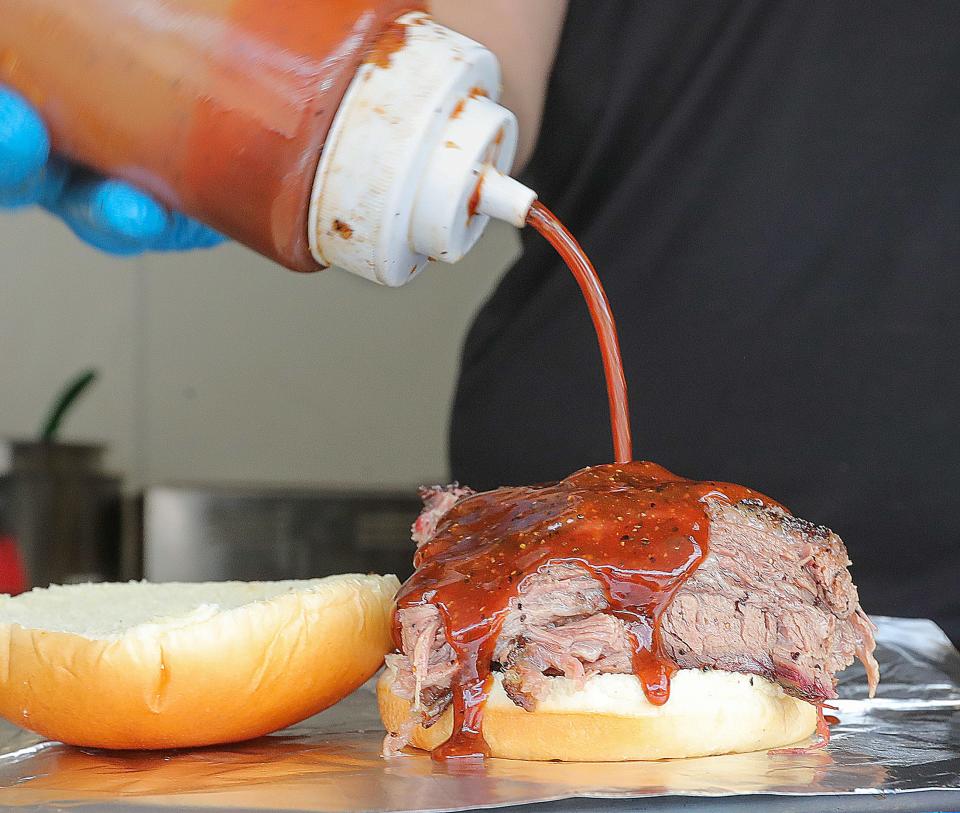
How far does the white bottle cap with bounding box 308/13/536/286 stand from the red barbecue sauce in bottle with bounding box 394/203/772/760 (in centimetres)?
29

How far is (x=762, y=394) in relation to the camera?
1.85m

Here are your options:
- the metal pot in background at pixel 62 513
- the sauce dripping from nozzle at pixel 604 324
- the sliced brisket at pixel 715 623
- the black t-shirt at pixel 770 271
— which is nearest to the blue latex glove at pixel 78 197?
the sauce dripping from nozzle at pixel 604 324

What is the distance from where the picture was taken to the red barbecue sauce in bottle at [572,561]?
107 centimetres

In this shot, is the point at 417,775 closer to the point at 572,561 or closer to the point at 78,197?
the point at 572,561

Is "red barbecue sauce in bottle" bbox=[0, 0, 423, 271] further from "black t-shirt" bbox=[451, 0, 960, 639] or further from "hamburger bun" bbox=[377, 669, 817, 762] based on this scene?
"black t-shirt" bbox=[451, 0, 960, 639]

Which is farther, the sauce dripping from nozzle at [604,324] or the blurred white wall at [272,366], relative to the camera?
the blurred white wall at [272,366]

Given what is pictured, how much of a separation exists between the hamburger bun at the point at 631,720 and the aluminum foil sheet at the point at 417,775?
2 centimetres

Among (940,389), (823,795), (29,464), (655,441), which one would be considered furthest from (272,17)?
(29,464)

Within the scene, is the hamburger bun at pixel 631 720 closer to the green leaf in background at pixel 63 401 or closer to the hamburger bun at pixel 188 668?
the hamburger bun at pixel 188 668

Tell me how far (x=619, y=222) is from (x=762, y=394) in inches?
14.9

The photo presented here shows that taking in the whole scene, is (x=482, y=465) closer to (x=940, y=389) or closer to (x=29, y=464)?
(x=940, y=389)

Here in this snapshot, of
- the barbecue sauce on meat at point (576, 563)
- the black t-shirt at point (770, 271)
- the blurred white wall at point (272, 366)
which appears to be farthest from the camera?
the blurred white wall at point (272, 366)

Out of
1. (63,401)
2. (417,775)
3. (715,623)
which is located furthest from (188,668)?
(63,401)

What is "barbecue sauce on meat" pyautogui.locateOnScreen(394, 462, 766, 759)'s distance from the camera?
1073 millimetres
